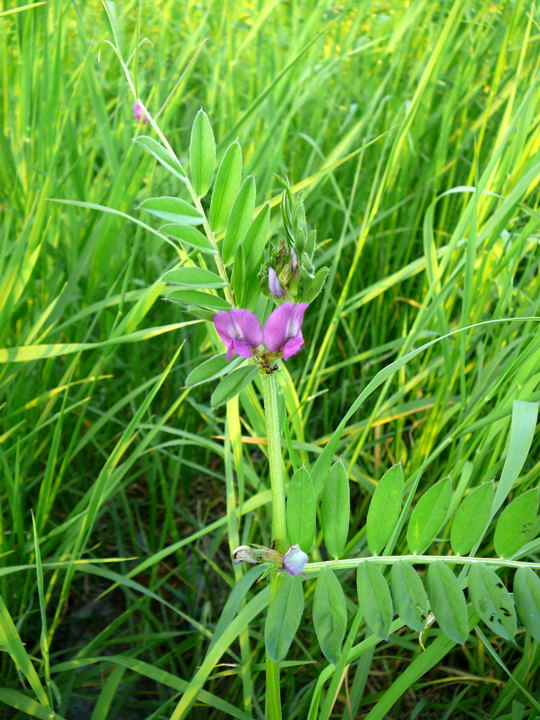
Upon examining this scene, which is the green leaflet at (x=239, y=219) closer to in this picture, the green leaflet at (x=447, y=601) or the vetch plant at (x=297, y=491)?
the vetch plant at (x=297, y=491)

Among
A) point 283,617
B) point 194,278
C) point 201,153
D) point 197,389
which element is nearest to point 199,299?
point 194,278

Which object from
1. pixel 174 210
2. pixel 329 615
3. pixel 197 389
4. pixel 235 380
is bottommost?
pixel 197 389

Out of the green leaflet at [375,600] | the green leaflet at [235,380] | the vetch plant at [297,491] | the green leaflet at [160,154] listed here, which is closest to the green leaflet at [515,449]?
the vetch plant at [297,491]

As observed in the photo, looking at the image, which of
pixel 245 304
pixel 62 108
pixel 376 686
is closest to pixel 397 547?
pixel 376 686

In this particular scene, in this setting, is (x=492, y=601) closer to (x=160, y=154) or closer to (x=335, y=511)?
(x=335, y=511)

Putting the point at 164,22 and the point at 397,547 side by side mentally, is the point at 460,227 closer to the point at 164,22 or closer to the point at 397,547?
the point at 397,547

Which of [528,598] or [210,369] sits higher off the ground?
[210,369]
